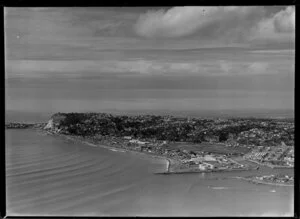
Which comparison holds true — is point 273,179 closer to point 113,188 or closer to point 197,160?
point 197,160

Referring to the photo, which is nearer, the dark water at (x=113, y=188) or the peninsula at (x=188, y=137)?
the dark water at (x=113, y=188)

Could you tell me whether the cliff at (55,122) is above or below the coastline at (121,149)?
above

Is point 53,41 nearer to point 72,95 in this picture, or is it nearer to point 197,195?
A: point 72,95

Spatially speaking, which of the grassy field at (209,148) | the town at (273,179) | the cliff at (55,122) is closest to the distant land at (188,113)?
the cliff at (55,122)

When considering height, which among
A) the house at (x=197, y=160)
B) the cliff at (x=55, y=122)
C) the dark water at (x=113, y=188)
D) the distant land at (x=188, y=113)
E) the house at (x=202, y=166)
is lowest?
the dark water at (x=113, y=188)

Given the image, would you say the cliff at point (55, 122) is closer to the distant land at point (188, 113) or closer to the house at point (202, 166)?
the distant land at point (188, 113)
